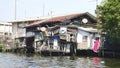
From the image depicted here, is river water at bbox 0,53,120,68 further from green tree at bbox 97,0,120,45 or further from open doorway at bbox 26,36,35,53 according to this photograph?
open doorway at bbox 26,36,35,53

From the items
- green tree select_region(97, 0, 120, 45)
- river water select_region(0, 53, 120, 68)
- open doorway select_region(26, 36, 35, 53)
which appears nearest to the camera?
river water select_region(0, 53, 120, 68)

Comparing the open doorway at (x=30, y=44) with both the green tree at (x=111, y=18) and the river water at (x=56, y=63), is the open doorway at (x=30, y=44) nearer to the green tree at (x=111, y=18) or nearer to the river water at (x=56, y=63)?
the green tree at (x=111, y=18)

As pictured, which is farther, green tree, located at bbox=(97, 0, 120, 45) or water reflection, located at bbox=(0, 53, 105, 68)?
green tree, located at bbox=(97, 0, 120, 45)

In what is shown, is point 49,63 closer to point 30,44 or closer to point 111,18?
point 111,18

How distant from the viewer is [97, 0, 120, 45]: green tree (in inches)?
1726

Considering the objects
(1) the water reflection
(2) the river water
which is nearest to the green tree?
(2) the river water

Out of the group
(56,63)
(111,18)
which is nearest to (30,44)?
(111,18)

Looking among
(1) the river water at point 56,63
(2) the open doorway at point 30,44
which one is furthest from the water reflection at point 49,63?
(2) the open doorway at point 30,44

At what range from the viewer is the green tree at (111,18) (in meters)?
43.8

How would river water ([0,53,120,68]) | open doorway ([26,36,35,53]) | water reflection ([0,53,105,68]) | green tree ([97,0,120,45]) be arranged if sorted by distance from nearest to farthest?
1. water reflection ([0,53,105,68])
2. river water ([0,53,120,68])
3. green tree ([97,0,120,45])
4. open doorway ([26,36,35,53])

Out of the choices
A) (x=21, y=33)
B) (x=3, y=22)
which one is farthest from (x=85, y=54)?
(x=3, y=22)

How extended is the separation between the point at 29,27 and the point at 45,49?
1291cm

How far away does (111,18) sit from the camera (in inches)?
1743

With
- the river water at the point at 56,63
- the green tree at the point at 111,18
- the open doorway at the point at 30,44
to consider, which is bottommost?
the river water at the point at 56,63
